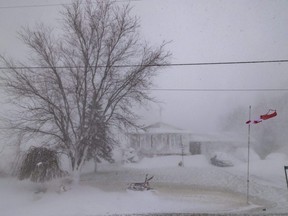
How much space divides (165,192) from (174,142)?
5856 mm

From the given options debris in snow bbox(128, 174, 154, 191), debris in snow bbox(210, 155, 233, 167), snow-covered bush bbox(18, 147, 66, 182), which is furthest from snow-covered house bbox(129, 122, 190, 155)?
snow-covered bush bbox(18, 147, 66, 182)

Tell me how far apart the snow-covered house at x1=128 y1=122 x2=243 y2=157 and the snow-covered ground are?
0.48m

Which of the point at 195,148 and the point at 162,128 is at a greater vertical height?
the point at 162,128

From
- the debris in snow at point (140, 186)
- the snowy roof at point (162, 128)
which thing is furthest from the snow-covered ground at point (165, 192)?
the snowy roof at point (162, 128)

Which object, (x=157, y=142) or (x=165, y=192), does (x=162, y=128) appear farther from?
(x=165, y=192)

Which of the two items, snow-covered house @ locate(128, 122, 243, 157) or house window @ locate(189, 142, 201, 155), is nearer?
snow-covered house @ locate(128, 122, 243, 157)

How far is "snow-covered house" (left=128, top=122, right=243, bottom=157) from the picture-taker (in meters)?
20.4

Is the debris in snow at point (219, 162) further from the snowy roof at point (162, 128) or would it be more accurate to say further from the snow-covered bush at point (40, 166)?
the snow-covered bush at point (40, 166)

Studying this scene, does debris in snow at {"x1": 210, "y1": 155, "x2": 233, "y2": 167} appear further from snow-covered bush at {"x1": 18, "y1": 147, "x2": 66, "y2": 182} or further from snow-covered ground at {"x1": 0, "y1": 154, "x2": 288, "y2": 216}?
snow-covered bush at {"x1": 18, "y1": 147, "x2": 66, "y2": 182}

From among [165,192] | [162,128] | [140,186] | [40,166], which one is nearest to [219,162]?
[162,128]

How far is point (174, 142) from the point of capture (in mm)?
20719

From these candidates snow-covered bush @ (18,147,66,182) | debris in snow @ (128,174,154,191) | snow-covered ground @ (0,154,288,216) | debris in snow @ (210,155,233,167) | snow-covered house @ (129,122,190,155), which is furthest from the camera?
snow-covered house @ (129,122,190,155)

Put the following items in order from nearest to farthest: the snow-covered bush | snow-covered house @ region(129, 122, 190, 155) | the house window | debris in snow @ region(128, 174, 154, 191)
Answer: debris in snow @ region(128, 174, 154, 191), the snow-covered bush, snow-covered house @ region(129, 122, 190, 155), the house window

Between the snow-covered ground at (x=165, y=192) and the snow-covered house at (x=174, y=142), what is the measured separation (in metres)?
0.48
